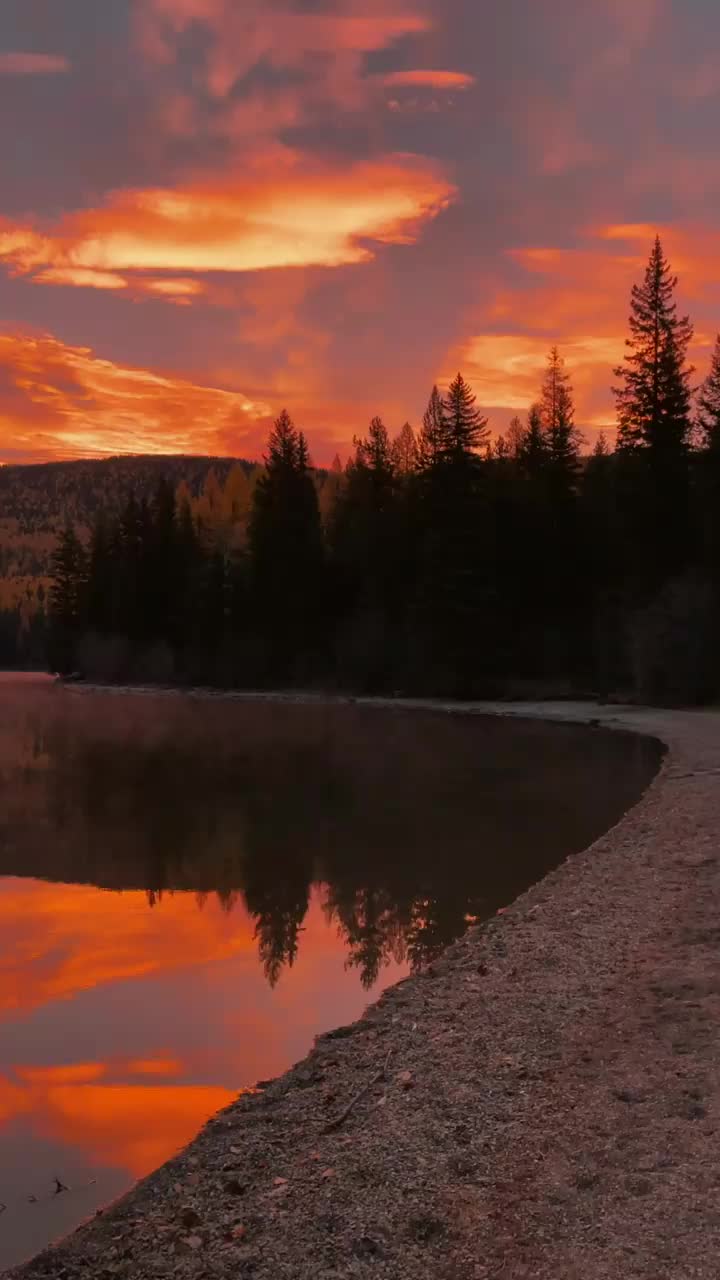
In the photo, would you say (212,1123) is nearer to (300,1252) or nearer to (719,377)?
(300,1252)

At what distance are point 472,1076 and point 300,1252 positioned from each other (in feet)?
6.22

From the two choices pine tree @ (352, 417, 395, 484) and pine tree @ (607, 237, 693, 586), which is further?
pine tree @ (352, 417, 395, 484)

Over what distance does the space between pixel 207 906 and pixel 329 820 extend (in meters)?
5.26

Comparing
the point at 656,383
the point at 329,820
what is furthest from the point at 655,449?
the point at 329,820

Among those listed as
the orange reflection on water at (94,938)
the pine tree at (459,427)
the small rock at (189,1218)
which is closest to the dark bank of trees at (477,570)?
the pine tree at (459,427)

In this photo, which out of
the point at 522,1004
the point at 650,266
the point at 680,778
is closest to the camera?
the point at 522,1004

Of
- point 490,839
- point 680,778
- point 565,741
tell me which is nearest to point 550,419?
point 565,741

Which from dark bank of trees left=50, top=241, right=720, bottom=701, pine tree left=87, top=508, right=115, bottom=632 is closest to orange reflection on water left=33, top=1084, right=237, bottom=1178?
dark bank of trees left=50, top=241, right=720, bottom=701

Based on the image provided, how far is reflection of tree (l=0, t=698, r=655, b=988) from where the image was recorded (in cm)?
1098

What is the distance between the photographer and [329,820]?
16.4 metres

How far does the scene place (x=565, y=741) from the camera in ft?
92.7

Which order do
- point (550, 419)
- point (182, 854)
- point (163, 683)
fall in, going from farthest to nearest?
point (163, 683)
point (550, 419)
point (182, 854)

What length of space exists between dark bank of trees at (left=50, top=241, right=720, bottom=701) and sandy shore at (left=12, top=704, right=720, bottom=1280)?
30223 millimetres

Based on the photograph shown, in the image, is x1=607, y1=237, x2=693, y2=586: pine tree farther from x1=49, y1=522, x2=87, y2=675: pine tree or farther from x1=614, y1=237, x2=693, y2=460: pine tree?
x1=49, y1=522, x2=87, y2=675: pine tree
